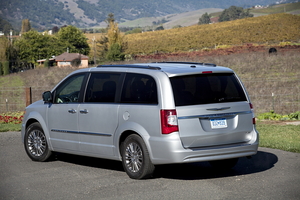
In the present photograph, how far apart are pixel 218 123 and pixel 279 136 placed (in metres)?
5.53

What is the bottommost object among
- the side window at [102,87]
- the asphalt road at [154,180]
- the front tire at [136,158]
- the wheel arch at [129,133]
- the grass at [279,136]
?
the grass at [279,136]

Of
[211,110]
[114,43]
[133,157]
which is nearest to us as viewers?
[211,110]

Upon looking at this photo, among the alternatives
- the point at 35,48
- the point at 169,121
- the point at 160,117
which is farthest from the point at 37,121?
the point at 35,48

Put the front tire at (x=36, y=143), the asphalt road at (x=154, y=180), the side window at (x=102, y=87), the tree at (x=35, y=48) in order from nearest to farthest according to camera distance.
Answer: the asphalt road at (x=154, y=180), the side window at (x=102, y=87), the front tire at (x=36, y=143), the tree at (x=35, y=48)

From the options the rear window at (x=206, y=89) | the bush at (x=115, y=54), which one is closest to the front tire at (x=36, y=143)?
the rear window at (x=206, y=89)

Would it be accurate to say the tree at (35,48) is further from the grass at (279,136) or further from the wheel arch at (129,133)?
the wheel arch at (129,133)

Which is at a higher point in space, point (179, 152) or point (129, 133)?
point (129, 133)

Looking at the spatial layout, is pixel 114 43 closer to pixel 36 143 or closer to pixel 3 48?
pixel 3 48

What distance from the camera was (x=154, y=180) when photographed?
7.70 m

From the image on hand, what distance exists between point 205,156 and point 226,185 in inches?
20.9

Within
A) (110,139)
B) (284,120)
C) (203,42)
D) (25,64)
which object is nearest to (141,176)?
(110,139)

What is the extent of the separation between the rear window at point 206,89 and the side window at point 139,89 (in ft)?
1.23

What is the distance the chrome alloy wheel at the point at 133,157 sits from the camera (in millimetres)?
7695

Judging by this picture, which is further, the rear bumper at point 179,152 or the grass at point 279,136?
the grass at point 279,136
